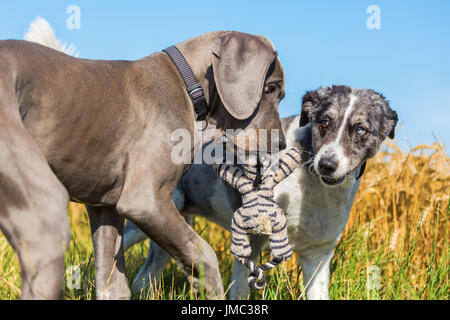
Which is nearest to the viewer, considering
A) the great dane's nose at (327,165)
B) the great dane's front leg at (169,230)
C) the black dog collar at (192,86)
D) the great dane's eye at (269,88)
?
the great dane's front leg at (169,230)

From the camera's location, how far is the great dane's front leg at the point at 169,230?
281cm

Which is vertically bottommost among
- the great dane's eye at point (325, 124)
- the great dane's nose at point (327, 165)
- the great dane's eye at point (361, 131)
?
the great dane's nose at point (327, 165)

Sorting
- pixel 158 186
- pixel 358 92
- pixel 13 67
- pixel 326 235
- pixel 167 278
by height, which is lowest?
pixel 167 278

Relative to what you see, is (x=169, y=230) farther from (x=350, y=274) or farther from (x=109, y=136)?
(x=350, y=274)

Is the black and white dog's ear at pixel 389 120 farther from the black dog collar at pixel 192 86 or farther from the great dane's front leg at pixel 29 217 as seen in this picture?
the great dane's front leg at pixel 29 217

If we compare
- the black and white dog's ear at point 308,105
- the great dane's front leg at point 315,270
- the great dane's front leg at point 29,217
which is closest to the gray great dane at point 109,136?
the great dane's front leg at point 29,217

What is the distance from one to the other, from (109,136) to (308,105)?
202 cm

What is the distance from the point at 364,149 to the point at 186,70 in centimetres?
164

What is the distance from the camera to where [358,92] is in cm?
421

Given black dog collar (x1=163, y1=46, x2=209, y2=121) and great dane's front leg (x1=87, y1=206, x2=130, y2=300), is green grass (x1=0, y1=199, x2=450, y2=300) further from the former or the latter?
black dog collar (x1=163, y1=46, x2=209, y2=121)

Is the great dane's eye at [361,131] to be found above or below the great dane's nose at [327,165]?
above

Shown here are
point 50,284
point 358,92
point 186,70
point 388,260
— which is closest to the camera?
point 50,284

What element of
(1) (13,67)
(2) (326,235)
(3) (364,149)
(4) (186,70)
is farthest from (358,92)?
(1) (13,67)
